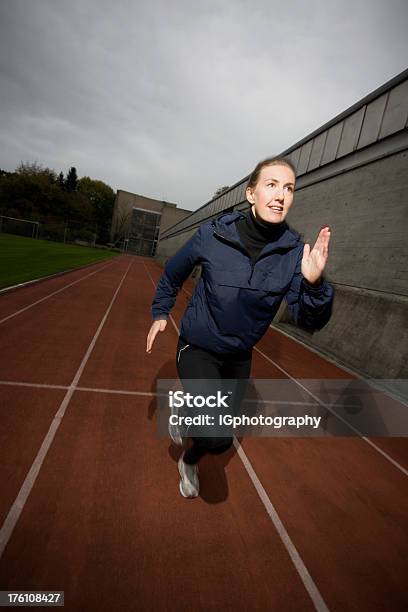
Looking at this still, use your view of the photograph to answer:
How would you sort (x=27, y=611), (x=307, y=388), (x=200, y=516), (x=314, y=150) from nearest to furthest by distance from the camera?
1. (x=27, y=611)
2. (x=200, y=516)
3. (x=307, y=388)
4. (x=314, y=150)

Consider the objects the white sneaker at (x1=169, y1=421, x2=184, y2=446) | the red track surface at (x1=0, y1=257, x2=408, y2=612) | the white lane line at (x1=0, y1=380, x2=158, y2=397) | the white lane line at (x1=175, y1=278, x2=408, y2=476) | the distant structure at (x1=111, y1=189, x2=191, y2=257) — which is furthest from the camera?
the distant structure at (x1=111, y1=189, x2=191, y2=257)

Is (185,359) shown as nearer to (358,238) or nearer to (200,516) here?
(200,516)

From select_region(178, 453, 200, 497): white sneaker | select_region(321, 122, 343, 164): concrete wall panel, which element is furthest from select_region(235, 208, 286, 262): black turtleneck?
select_region(321, 122, 343, 164): concrete wall panel

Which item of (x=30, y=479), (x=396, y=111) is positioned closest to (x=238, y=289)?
→ (x=30, y=479)

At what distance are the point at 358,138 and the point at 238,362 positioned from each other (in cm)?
984

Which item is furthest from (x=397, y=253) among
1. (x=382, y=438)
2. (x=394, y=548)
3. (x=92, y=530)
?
(x=92, y=530)

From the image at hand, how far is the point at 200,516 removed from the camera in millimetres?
2461

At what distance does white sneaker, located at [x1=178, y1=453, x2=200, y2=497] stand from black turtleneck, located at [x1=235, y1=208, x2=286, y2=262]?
1836mm

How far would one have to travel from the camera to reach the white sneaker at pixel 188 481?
102 inches

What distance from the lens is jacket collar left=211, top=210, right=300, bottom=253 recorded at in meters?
2.24

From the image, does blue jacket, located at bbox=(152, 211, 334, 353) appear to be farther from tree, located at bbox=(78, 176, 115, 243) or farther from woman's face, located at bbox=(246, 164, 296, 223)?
tree, located at bbox=(78, 176, 115, 243)

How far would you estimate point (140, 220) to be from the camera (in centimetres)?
7738

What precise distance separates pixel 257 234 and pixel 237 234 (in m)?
0.15

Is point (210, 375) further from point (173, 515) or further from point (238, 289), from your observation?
point (173, 515)
